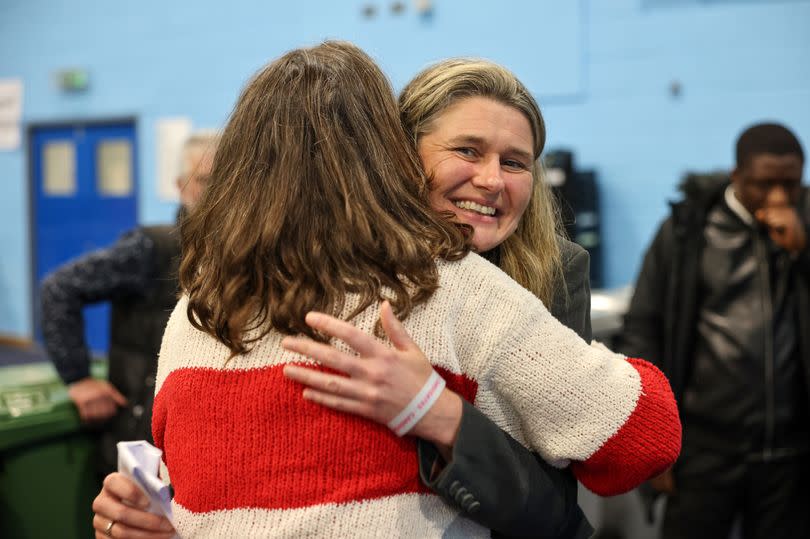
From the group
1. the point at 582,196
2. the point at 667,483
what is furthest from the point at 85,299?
the point at 582,196

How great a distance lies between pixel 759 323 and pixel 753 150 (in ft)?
1.88

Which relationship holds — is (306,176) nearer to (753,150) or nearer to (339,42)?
(339,42)

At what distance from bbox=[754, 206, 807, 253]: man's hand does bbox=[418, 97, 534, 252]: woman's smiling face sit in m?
1.60

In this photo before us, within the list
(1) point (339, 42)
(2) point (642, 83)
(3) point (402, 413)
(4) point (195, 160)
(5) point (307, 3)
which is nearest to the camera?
(3) point (402, 413)

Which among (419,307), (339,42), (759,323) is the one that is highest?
(339,42)

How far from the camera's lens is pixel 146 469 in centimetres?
113

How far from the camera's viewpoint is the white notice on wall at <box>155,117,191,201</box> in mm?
7602

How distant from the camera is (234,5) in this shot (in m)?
7.29

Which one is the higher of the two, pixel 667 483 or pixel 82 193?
pixel 82 193

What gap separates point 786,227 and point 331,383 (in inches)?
82.4

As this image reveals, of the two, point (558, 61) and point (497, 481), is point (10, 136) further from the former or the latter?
point (497, 481)

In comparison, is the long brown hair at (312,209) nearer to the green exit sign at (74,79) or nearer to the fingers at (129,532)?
the fingers at (129,532)

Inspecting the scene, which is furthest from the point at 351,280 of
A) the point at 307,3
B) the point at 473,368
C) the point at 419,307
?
the point at 307,3

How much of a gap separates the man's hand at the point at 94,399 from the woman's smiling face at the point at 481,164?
1604 mm
